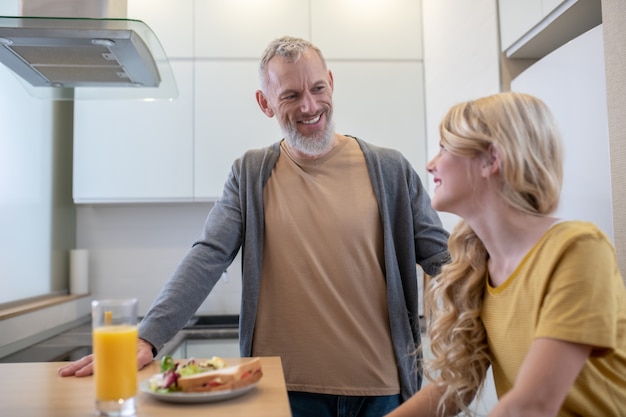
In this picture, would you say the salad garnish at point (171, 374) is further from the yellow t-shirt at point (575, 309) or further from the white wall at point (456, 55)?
the white wall at point (456, 55)

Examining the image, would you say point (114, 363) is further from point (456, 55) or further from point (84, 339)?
point (456, 55)

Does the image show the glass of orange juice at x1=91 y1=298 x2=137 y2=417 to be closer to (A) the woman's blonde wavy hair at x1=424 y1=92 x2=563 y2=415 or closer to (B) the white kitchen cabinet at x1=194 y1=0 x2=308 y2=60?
(A) the woman's blonde wavy hair at x1=424 y1=92 x2=563 y2=415

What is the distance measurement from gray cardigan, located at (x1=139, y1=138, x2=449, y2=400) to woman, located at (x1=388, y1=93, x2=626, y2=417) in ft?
0.81

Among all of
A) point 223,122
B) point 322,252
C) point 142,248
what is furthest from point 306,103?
point 142,248

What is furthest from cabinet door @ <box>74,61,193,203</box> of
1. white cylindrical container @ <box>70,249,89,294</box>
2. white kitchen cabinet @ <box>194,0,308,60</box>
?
white cylindrical container @ <box>70,249,89,294</box>

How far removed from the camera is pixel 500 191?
0.99 m

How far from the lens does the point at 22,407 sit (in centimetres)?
86

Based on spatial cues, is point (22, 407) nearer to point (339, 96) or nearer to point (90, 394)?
point (90, 394)

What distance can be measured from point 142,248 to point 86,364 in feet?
6.81

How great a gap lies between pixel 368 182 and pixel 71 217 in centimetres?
200

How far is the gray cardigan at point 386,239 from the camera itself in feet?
4.68

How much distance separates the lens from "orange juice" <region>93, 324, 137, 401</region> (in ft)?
2.63

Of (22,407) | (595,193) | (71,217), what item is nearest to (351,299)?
(595,193)

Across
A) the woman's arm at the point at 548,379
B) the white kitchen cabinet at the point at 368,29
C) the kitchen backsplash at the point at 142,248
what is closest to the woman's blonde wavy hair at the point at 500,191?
the woman's arm at the point at 548,379
